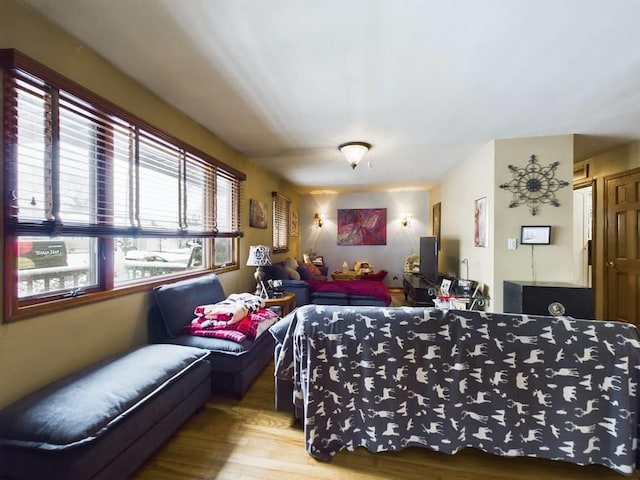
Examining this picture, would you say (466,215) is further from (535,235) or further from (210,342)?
(210,342)

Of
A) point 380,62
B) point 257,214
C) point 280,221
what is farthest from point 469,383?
point 280,221

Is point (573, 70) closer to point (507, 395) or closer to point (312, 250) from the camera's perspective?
point (507, 395)

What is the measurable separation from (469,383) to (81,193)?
2599 millimetres

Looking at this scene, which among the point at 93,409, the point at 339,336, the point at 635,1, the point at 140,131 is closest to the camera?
the point at 93,409

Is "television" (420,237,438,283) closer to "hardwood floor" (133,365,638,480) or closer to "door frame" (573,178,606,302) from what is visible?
"door frame" (573,178,606,302)

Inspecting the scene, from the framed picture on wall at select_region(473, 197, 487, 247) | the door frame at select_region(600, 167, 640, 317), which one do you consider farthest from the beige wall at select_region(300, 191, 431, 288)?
the door frame at select_region(600, 167, 640, 317)

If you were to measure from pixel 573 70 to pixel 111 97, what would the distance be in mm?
3309

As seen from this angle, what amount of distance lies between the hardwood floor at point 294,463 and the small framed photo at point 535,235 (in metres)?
2.28

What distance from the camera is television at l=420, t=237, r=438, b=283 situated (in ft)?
14.8

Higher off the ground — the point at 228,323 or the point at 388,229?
the point at 388,229

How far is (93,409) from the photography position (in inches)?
48.3

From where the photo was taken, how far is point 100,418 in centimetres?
119

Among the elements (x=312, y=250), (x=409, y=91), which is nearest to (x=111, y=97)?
(x=409, y=91)

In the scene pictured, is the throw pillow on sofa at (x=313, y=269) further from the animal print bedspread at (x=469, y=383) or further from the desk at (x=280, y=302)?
the animal print bedspread at (x=469, y=383)
